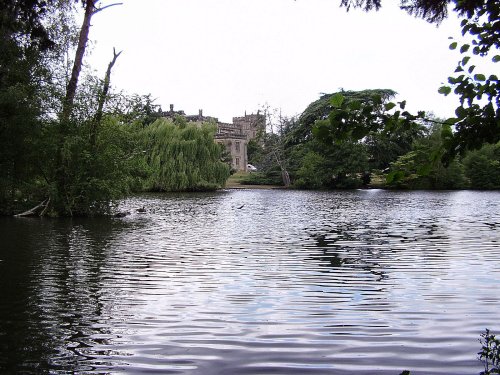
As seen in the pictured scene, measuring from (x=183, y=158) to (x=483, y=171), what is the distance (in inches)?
1519

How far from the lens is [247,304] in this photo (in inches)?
310

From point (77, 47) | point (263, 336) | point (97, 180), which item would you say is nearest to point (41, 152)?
point (97, 180)

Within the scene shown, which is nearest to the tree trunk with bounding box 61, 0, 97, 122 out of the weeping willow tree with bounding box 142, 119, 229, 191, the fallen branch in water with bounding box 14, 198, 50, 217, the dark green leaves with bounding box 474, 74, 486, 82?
the fallen branch in water with bounding box 14, 198, 50, 217

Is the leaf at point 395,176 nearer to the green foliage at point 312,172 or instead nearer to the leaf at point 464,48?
the leaf at point 464,48

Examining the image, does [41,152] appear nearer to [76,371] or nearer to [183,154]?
[76,371]

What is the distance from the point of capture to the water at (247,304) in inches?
213

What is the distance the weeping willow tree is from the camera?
53.2m

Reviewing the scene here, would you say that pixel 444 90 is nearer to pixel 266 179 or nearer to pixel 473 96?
pixel 473 96

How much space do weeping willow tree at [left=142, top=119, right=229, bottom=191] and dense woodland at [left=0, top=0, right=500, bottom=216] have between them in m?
0.12

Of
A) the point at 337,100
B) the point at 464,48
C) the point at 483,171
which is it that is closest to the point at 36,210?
the point at 337,100

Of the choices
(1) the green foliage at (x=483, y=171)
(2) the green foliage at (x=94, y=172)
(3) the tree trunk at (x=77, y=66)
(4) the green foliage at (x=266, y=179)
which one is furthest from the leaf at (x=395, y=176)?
(4) the green foliage at (x=266, y=179)

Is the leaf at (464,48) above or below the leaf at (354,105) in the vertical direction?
above

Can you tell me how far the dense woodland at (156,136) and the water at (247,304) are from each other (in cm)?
205

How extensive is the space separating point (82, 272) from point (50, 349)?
506 cm
